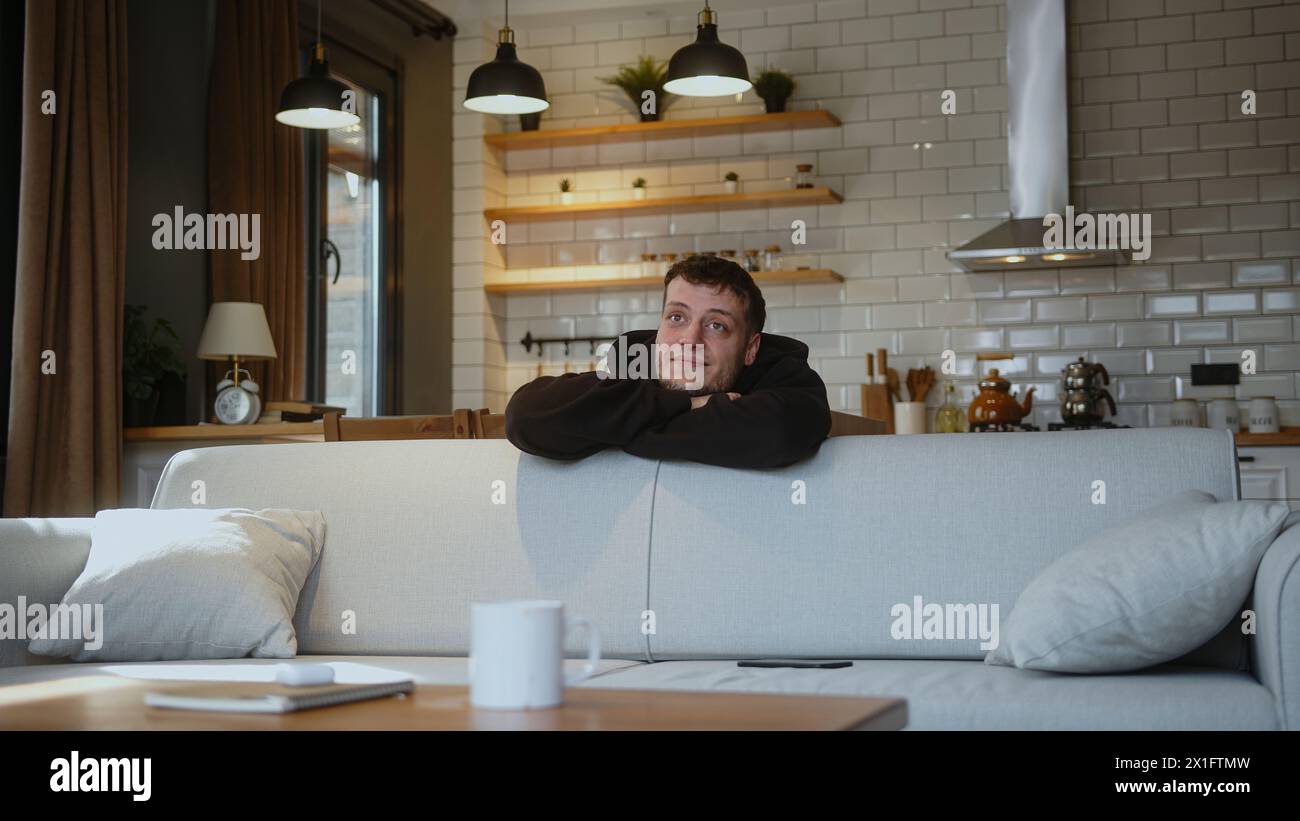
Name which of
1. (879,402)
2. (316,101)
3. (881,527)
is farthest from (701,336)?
(879,402)

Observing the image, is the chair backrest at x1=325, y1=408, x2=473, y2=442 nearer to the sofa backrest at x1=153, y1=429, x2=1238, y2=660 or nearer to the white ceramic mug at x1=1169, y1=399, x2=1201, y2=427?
the sofa backrest at x1=153, y1=429, x2=1238, y2=660

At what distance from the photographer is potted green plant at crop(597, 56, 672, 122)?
6.19 metres

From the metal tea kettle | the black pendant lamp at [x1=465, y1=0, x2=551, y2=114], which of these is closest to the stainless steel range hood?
the metal tea kettle

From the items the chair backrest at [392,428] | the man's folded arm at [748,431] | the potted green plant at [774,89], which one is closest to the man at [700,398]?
the man's folded arm at [748,431]

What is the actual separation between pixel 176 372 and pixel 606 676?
2.88m

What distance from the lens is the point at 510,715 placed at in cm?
115

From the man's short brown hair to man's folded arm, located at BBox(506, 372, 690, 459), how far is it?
0.26 meters

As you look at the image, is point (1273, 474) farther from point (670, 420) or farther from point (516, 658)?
point (516, 658)

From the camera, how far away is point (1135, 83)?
5.71 meters

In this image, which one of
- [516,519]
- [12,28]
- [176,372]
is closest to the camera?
[516,519]

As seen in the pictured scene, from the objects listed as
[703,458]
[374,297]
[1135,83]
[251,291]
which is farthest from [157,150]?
[1135,83]

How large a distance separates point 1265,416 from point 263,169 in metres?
3.97

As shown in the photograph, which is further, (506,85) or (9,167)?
(506,85)
